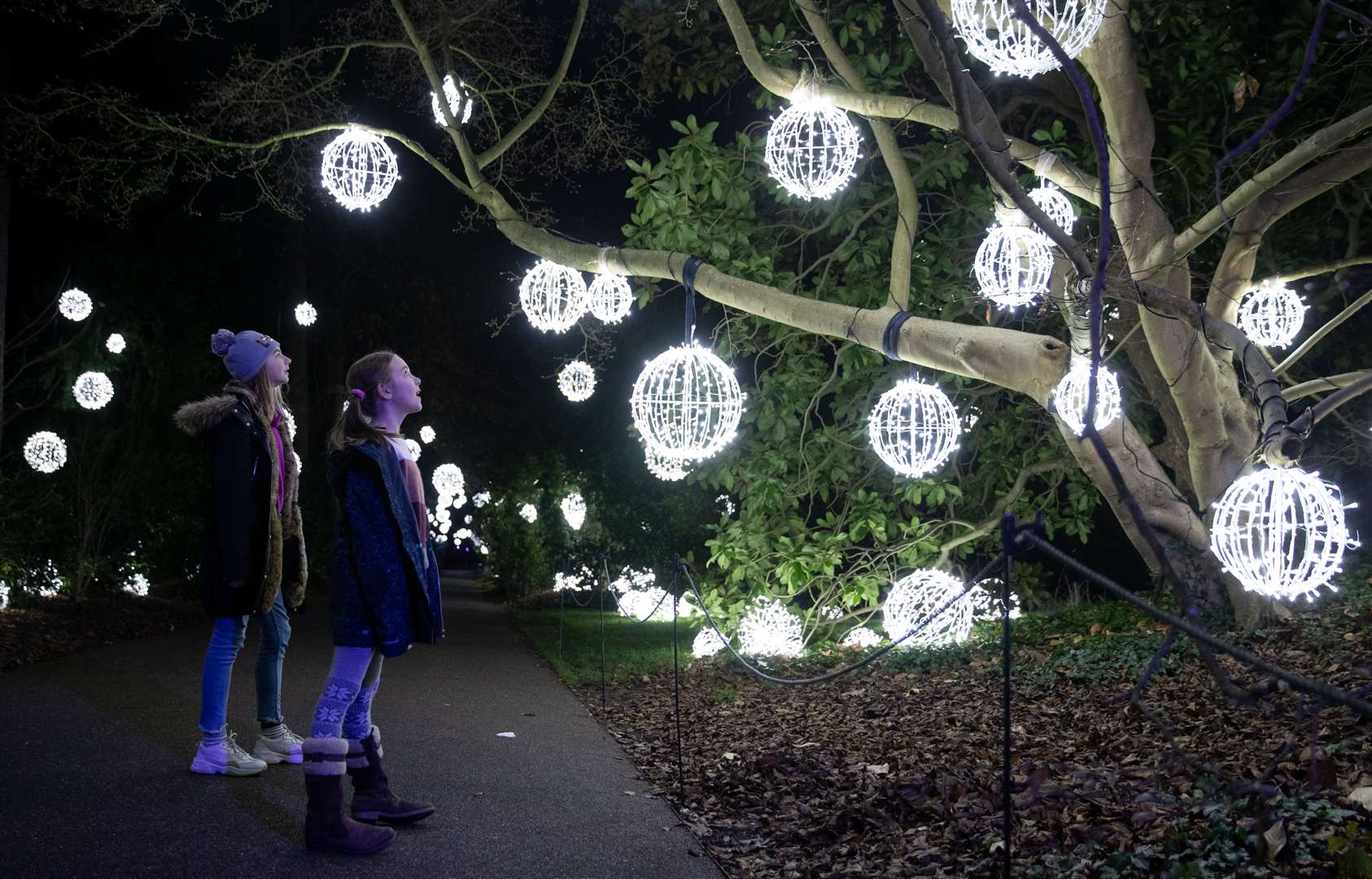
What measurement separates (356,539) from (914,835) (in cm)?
257

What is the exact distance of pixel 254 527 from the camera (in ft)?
16.8

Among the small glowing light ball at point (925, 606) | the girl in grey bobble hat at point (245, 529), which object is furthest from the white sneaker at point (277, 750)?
the small glowing light ball at point (925, 606)

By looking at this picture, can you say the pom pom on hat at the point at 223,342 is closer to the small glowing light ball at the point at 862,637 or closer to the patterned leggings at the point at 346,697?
the patterned leggings at the point at 346,697

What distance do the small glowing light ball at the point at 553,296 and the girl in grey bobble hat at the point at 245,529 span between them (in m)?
3.42

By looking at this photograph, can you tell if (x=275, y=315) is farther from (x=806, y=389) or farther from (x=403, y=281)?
(x=806, y=389)

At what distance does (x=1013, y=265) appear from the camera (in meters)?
7.39

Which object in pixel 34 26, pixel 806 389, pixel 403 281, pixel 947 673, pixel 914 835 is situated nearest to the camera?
pixel 914 835

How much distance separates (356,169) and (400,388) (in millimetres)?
4108

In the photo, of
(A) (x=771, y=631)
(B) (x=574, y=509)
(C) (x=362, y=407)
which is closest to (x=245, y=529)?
(C) (x=362, y=407)

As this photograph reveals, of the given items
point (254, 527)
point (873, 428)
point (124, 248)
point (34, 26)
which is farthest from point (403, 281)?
point (254, 527)

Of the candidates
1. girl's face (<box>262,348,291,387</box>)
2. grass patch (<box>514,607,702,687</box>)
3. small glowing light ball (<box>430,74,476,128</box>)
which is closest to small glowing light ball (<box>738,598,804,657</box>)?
grass patch (<box>514,607,702,687</box>)

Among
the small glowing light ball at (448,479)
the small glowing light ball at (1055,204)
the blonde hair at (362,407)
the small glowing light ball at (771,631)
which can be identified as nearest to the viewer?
the blonde hair at (362,407)

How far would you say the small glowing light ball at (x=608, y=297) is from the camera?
29.1 feet

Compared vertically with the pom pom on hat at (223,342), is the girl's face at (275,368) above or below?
below
